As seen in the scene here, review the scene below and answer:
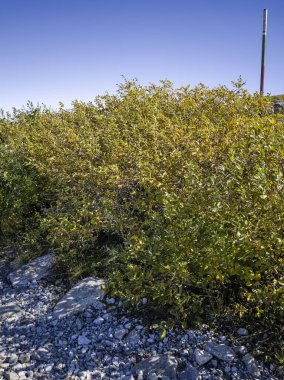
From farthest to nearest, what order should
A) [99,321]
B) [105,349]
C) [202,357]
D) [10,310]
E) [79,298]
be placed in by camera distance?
[10,310] → [79,298] → [99,321] → [105,349] → [202,357]

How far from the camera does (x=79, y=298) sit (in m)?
5.41

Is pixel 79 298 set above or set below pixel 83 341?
above

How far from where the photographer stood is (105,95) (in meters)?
10.6

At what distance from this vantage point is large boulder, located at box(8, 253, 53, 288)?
6324 mm

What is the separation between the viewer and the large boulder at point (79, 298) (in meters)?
5.23

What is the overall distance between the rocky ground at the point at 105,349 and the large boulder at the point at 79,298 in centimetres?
2

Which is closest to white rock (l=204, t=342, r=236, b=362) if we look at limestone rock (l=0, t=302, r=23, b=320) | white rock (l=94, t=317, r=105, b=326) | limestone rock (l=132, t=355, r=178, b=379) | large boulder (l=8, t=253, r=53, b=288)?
limestone rock (l=132, t=355, r=178, b=379)

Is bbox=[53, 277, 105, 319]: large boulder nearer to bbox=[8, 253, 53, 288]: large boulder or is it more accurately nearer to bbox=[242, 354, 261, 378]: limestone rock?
bbox=[8, 253, 53, 288]: large boulder

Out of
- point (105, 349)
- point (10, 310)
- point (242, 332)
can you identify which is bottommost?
point (105, 349)

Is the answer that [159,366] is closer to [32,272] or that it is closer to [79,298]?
[79,298]

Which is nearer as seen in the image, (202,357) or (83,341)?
(202,357)

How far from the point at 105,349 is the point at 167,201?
1964mm

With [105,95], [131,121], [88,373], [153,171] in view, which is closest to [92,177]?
[153,171]

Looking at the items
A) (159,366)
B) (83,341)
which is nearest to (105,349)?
(83,341)
